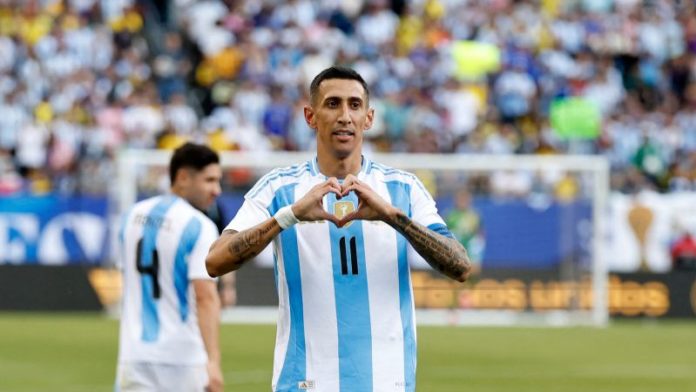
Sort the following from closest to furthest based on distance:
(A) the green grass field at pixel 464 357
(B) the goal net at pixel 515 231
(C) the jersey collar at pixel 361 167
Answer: (C) the jersey collar at pixel 361 167 < (A) the green grass field at pixel 464 357 < (B) the goal net at pixel 515 231

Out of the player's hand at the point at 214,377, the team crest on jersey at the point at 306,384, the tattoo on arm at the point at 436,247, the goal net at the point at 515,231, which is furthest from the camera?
the goal net at the point at 515,231

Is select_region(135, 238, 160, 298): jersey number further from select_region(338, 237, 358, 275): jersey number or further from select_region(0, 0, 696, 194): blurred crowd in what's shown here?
select_region(0, 0, 696, 194): blurred crowd

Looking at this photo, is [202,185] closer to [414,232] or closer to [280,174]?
[280,174]

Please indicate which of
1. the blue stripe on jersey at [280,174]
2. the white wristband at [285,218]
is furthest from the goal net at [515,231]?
the white wristband at [285,218]

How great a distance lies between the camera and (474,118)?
28.1 metres

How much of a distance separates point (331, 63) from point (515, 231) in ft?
20.5

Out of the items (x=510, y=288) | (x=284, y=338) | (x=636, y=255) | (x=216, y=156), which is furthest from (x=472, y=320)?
(x=284, y=338)

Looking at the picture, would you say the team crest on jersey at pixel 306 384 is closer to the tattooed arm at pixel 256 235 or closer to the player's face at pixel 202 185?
the tattooed arm at pixel 256 235

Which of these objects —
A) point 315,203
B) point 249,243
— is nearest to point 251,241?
point 249,243

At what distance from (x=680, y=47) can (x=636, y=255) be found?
7.91m

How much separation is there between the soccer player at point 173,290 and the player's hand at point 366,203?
98.6 inches

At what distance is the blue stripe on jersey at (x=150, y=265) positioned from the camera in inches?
318

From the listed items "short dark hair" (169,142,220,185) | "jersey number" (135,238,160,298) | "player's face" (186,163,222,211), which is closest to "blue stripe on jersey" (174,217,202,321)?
"jersey number" (135,238,160,298)

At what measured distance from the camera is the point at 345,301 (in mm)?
6047
